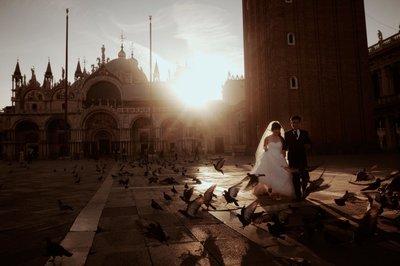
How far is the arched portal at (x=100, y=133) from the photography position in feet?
151

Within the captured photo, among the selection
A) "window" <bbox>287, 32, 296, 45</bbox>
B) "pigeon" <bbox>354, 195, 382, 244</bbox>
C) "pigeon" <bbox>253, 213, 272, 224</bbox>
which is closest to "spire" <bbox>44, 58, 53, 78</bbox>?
"window" <bbox>287, 32, 296, 45</bbox>

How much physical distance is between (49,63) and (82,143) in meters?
29.8

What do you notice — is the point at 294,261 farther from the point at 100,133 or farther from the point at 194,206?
the point at 100,133

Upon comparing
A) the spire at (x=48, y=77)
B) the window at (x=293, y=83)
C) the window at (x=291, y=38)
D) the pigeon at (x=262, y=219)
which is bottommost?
the pigeon at (x=262, y=219)

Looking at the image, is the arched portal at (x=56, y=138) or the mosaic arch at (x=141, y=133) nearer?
the mosaic arch at (x=141, y=133)

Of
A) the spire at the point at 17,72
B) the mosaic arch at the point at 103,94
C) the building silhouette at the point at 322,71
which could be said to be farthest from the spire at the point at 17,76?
the building silhouette at the point at 322,71

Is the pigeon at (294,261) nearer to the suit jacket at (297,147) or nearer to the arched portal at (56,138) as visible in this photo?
the suit jacket at (297,147)

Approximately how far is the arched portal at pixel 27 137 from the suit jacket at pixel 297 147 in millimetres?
51110

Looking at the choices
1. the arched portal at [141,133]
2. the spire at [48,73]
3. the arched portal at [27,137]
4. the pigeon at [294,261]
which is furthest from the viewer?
the spire at [48,73]

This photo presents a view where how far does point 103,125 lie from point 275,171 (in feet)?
143

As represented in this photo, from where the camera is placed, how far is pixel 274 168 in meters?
6.45

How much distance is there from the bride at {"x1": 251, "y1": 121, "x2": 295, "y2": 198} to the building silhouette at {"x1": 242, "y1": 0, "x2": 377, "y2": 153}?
60.9ft

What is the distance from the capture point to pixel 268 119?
26.6 m

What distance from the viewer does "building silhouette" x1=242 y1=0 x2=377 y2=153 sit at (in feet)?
82.5
